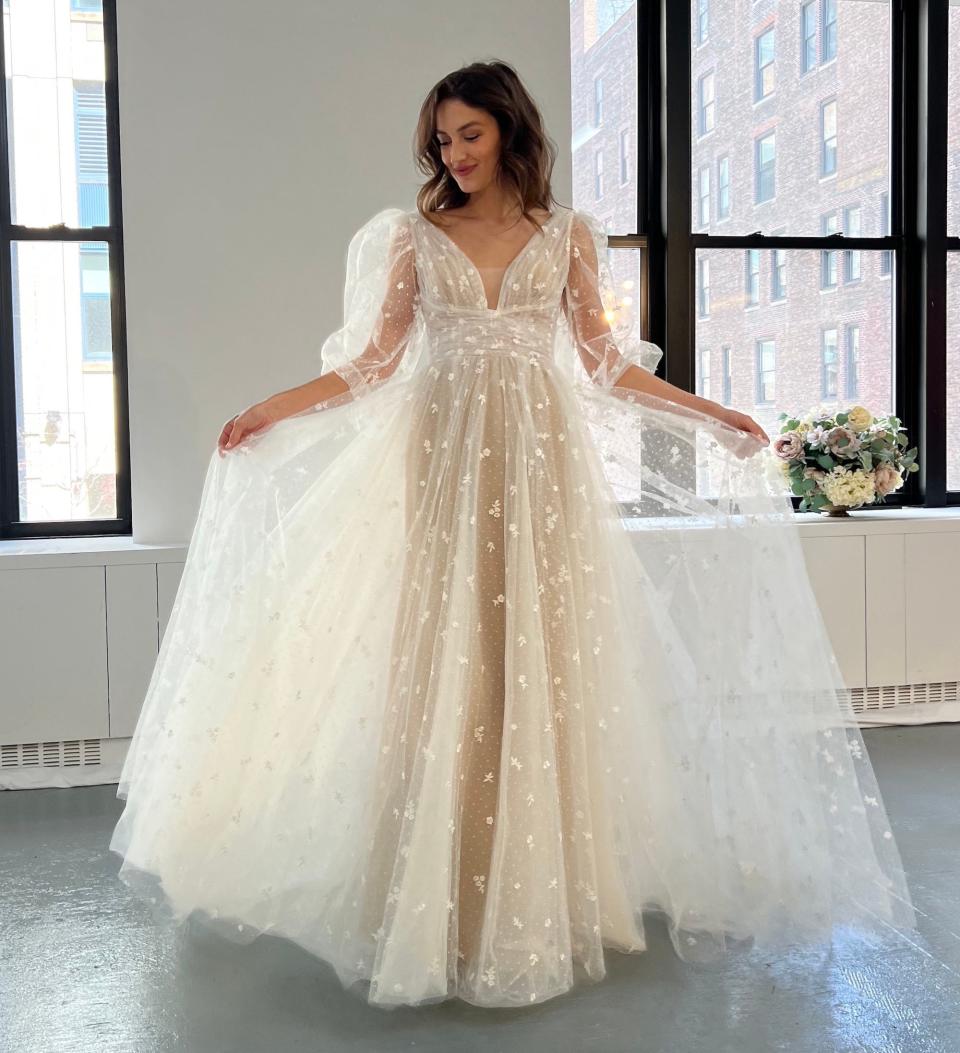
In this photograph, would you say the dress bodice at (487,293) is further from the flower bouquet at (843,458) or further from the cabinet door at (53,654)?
the flower bouquet at (843,458)

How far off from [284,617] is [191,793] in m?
0.39

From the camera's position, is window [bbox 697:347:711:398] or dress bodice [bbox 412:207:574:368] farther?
window [bbox 697:347:711:398]

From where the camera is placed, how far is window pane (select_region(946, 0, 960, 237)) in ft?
15.0

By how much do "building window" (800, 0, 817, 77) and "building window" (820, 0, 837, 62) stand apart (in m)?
0.03

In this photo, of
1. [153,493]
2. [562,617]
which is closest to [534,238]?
[562,617]

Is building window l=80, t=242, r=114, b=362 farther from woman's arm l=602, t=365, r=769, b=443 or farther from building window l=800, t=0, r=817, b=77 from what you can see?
building window l=800, t=0, r=817, b=77

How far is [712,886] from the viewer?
2115mm

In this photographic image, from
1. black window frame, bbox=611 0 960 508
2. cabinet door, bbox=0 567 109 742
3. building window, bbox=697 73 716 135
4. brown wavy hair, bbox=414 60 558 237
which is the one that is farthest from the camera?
building window, bbox=697 73 716 135

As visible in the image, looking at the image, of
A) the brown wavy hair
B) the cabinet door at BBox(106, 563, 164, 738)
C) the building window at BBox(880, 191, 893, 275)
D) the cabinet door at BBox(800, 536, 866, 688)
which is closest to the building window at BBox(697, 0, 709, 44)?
the building window at BBox(880, 191, 893, 275)

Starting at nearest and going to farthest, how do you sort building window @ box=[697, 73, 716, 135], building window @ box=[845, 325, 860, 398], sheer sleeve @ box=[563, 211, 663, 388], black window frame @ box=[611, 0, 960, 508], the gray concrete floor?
the gray concrete floor < sheer sleeve @ box=[563, 211, 663, 388] < black window frame @ box=[611, 0, 960, 508] < building window @ box=[697, 73, 716, 135] < building window @ box=[845, 325, 860, 398]

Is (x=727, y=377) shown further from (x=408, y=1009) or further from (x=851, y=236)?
(x=408, y=1009)

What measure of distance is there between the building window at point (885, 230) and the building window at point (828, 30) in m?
0.61

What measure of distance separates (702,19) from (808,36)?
1.56ft

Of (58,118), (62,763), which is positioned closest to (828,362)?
(58,118)
